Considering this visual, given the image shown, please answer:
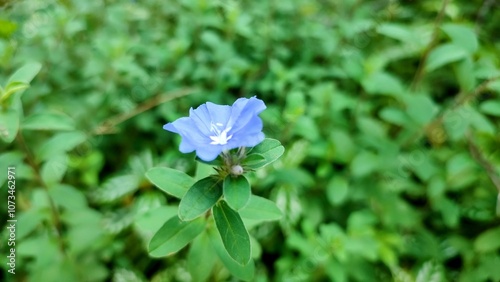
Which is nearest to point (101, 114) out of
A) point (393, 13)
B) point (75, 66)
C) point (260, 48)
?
point (75, 66)

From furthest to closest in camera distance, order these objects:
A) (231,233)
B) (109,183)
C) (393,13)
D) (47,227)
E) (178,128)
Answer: (393,13), (109,183), (47,227), (231,233), (178,128)

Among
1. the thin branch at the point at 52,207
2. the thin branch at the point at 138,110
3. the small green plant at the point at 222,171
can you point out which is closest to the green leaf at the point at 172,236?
the small green plant at the point at 222,171

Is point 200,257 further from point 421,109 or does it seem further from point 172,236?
point 421,109

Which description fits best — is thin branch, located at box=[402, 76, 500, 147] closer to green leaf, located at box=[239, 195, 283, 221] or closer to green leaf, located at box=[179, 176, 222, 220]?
green leaf, located at box=[239, 195, 283, 221]

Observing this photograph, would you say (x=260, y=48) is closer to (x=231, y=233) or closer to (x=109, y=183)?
(x=109, y=183)

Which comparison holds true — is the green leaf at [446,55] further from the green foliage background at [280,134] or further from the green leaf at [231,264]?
the green leaf at [231,264]
